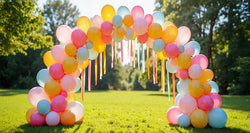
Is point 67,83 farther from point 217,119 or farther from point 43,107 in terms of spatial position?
point 217,119

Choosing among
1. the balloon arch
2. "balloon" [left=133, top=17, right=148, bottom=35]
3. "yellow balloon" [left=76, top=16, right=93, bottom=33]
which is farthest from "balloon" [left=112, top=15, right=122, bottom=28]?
"yellow balloon" [left=76, top=16, right=93, bottom=33]

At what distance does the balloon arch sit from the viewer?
504 cm

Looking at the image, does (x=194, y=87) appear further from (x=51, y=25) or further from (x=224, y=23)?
(x=51, y=25)

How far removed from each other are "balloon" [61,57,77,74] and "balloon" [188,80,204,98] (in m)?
3.04

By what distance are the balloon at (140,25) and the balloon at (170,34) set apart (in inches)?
22.4

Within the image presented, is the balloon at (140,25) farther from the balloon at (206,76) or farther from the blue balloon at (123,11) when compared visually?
the balloon at (206,76)

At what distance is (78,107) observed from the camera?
214 inches

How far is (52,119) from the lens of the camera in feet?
16.5

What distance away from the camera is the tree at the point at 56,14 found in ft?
124

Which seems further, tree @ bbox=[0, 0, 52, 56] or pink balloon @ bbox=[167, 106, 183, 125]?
tree @ bbox=[0, 0, 52, 56]

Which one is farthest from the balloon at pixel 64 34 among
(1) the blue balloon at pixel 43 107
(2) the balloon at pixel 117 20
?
(1) the blue balloon at pixel 43 107

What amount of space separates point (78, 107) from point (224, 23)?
17.3 meters

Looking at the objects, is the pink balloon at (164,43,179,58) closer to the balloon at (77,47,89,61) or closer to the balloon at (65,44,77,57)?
the balloon at (77,47,89,61)

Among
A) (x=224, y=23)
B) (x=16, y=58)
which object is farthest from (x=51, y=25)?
(x=224, y=23)
